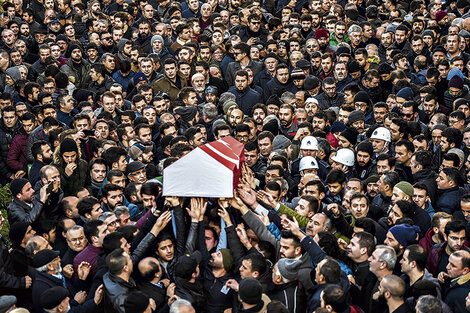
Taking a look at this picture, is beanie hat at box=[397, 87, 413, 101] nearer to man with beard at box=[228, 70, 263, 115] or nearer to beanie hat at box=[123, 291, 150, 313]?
man with beard at box=[228, 70, 263, 115]

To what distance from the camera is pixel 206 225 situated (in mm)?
7160

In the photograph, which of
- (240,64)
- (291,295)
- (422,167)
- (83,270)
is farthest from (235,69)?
(291,295)

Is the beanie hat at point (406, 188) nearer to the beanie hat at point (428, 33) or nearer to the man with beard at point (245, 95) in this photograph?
the man with beard at point (245, 95)

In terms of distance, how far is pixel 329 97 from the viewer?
12.1 meters

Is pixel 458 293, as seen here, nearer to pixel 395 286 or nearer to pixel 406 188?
pixel 395 286

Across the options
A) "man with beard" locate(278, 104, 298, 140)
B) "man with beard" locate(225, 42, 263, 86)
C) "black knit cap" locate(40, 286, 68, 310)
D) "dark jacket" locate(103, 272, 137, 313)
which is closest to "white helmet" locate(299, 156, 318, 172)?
"man with beard" locate(278, 104, 298, 140)

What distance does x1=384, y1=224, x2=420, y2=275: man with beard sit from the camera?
708 centimetres

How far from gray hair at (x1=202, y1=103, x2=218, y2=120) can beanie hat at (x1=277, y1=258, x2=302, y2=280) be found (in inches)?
215

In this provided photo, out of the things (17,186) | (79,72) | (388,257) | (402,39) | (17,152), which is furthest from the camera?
(402,39)

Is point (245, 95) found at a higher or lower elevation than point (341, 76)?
lower

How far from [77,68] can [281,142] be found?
5.47 m

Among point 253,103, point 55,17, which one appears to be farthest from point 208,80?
point 55,17

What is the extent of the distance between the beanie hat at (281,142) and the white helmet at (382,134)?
127 centimetres

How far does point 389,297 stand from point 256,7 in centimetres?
1075
